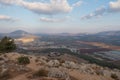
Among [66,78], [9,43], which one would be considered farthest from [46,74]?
[9,43]

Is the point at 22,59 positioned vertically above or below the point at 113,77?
above

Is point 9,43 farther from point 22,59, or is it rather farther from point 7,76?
point 7,76

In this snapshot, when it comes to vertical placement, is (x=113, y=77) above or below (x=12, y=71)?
below

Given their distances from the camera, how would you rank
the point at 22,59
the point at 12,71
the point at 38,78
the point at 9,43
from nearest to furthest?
the point at 38,78 → the point at 12,71 → the point at 22,59 → the point at 9,43

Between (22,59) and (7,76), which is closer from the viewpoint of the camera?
(7,76)

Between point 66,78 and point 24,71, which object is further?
point 24,71

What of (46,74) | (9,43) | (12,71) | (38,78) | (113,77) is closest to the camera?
(38,78)

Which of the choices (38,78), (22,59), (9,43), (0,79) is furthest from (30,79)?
(9,43)

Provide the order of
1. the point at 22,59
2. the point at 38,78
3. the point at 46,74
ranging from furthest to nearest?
the point at 22,59 → the point at 46,74 → the point at 38,78

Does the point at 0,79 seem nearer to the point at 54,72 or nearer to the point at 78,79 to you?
the point at 54,72
